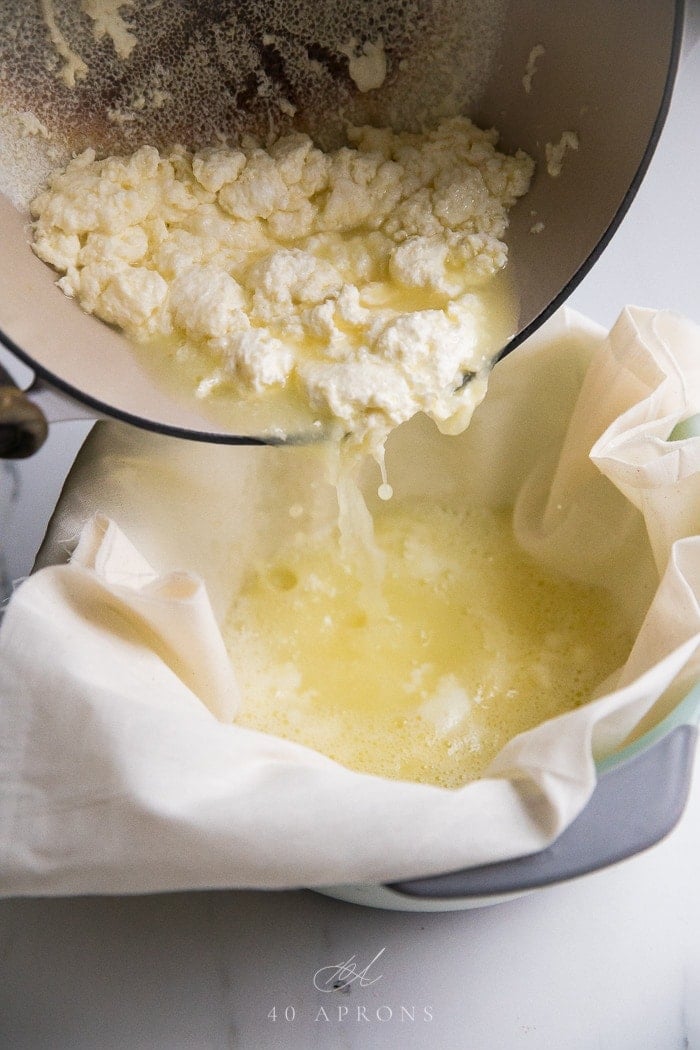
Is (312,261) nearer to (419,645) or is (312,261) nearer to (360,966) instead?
(419,645)

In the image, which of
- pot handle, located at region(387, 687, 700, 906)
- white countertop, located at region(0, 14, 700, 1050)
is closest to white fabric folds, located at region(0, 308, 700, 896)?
pot handle, located at region(387, 687, 700, 906)

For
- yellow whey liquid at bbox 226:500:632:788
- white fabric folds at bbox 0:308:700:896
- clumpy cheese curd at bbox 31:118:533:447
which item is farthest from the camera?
yellow whey liquid at bbox 226:500:632:788

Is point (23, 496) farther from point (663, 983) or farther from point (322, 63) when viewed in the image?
point (663, 983)

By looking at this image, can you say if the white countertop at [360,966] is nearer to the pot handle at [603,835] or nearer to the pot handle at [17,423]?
the pot handle at [603,835]

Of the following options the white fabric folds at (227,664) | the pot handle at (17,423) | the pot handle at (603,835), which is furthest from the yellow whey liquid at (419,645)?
the pot handle at (17,423)

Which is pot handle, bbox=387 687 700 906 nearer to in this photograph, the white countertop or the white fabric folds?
the white fabric folds

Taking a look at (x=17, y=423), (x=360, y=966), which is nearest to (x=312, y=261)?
(x=17, y=423)
